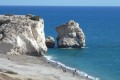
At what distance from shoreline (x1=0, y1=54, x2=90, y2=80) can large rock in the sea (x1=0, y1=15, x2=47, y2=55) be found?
8.03ft

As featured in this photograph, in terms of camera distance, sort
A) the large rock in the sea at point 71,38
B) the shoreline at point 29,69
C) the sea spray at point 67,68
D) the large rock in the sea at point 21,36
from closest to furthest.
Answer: the shoreline at point 29,69
the sea spray at point 67,68
the large rock in the sea at point 21,36
the large rock in the sea at point 71,38

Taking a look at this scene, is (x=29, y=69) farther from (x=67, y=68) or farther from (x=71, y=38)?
(x=71, y=38)

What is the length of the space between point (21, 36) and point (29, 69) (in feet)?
56.5

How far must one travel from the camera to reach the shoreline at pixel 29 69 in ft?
178

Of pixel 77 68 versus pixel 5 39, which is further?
pixel 5 39

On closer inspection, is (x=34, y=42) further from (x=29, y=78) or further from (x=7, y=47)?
(x=29, y=78)

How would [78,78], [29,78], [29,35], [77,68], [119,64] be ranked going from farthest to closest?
[29,35], [119,64], [77,68], [78,78], [29,78]

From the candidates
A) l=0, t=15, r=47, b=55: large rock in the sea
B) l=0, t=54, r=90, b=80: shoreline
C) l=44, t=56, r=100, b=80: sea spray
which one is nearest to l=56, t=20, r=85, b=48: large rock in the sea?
l=0, t=15, r=47, b=55: large rock in the sea

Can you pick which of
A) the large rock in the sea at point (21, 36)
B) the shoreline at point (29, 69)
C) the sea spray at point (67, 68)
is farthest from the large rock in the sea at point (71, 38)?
the shoreline at point (29, 69)

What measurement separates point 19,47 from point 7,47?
217 centimetres

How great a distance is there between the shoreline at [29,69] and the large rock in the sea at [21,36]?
96.4 inches

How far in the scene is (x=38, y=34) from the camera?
81.8 metres

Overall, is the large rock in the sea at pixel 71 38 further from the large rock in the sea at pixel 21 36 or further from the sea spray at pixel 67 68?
the sea spray at pixel 67 68

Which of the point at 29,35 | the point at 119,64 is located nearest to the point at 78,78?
the point at 119,64
